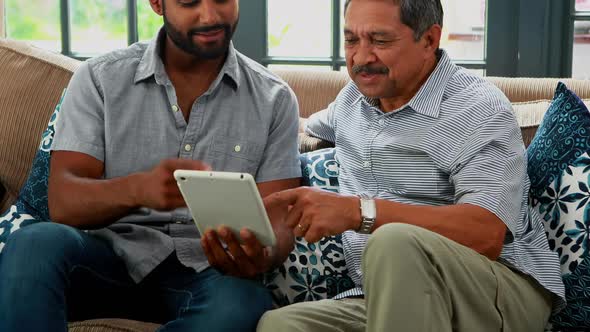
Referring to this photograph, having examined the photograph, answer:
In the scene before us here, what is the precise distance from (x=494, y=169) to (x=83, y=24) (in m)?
1.86

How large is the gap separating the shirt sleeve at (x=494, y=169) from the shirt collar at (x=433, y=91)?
0.12 m

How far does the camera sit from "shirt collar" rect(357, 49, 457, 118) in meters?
2.03

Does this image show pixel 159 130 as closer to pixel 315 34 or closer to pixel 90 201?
pixel 90 201

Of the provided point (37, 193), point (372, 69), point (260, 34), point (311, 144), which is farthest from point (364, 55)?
point (260, 34)

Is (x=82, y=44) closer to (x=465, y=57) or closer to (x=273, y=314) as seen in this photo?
(x=465, y=57)

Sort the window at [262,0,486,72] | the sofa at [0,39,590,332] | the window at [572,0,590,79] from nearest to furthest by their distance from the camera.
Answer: the sofa at [0,39,590,332] → the window at [572,0,590,79] → the window at [262,0,486,72]

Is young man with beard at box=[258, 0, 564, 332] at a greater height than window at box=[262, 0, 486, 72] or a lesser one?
lesser

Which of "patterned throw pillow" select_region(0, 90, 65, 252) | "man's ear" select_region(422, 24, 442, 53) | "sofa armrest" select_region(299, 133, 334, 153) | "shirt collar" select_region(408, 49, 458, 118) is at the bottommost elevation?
"patterned throw pillow" select_region(0, 90, 65, 252)

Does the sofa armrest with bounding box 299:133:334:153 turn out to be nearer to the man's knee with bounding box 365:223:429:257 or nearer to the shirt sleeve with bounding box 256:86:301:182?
the shirt sleeve with bounding box 256:86:301:182

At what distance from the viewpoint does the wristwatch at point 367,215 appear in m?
1.86

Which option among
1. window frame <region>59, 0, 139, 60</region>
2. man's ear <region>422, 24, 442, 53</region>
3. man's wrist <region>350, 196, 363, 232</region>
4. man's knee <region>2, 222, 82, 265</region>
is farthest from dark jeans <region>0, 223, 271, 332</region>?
window frame <region>59, 0, 139, 60</region>

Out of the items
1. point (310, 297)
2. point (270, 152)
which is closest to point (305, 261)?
point (310, 297)

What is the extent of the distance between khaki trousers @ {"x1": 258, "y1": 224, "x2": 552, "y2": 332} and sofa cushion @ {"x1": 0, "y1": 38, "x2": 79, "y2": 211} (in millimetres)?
910

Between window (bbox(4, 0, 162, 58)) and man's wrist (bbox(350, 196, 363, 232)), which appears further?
window (bbox(4, 0, 162, 58))
